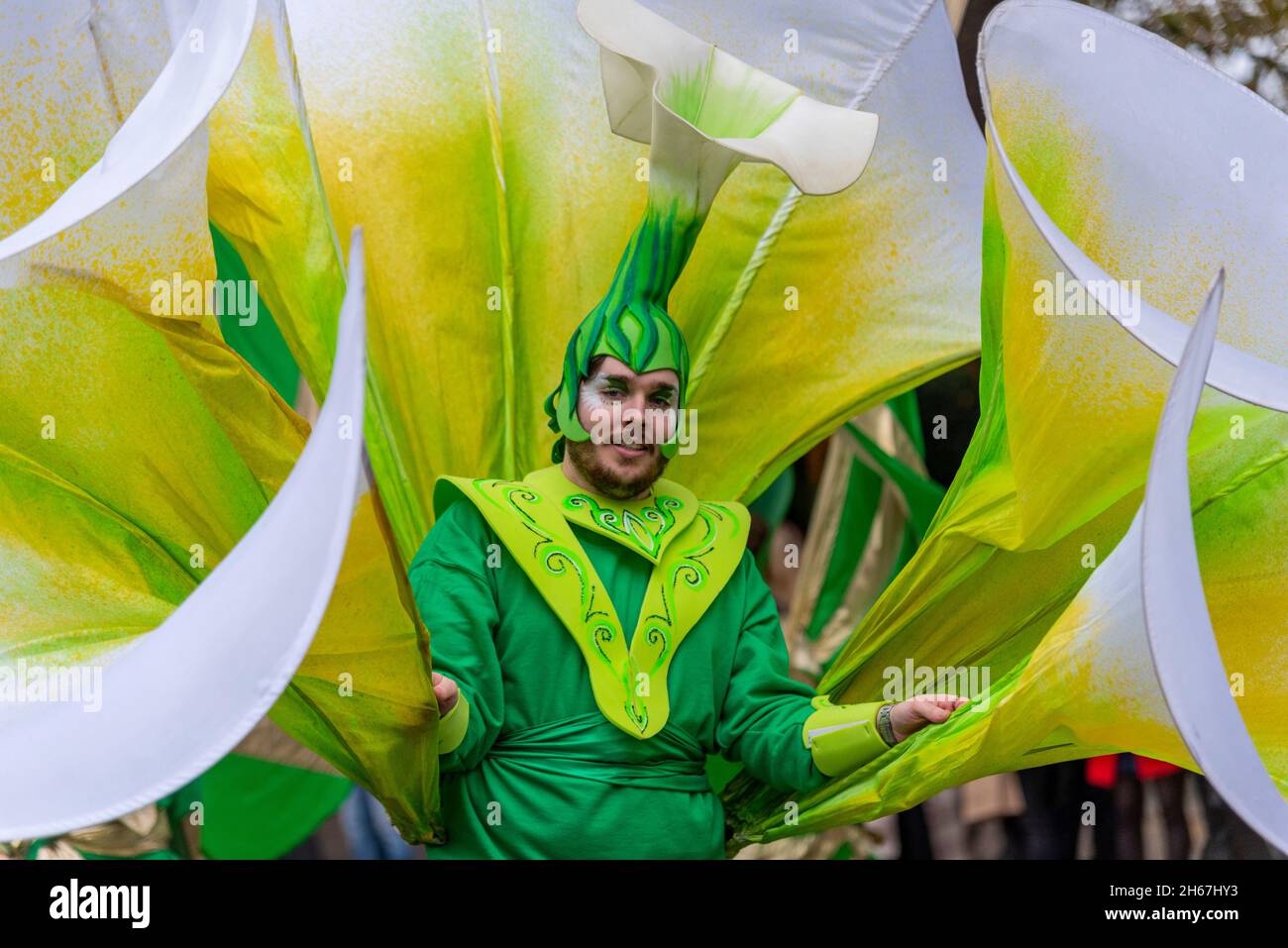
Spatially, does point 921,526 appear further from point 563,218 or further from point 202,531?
point 202,531

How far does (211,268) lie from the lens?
2.05 m

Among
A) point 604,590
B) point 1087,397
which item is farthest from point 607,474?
point 1087,397

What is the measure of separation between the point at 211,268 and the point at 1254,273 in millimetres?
1536

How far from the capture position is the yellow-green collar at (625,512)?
218 centimetres

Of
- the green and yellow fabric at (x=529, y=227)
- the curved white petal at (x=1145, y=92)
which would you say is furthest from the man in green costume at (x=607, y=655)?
the curved white petal at (x=1145, y=92)

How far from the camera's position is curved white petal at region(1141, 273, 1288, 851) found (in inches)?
61.1

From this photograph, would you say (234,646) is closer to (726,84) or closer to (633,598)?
(633,598)

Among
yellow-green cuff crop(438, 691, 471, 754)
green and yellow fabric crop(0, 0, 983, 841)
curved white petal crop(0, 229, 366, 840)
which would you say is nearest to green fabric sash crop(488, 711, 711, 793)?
yellow-green cuff crop(438, 691, 471, 754)

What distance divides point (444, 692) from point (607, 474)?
0.40 meters

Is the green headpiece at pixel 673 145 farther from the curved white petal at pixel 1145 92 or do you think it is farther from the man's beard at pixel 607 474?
the curved white petal at pixel 1145 92

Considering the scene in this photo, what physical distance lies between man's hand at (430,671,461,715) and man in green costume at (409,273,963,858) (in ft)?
0.06

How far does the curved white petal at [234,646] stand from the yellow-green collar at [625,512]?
68cm

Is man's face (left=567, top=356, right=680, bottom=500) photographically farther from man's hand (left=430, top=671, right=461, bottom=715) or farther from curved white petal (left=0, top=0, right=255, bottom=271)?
curved white petal (left=0, top=0, right=255, bottom=271)

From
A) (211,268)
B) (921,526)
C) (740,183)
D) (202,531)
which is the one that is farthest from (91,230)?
(921,526)
